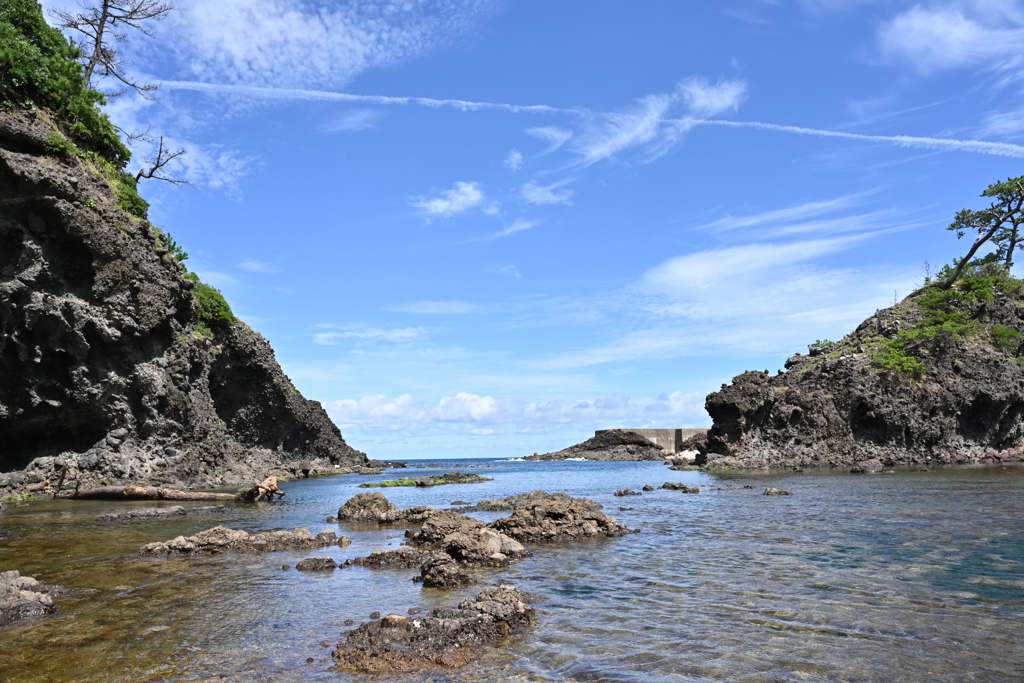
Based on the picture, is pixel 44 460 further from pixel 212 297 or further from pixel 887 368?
pixel 887 368

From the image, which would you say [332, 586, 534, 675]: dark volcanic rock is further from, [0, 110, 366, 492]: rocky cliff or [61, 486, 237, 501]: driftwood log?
[0, 110, 366, 492]: rocky cliff

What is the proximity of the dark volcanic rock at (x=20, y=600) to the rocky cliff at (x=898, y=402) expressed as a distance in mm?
47159

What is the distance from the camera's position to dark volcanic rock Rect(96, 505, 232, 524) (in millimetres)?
18594

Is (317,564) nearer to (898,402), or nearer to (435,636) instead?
(435,636)

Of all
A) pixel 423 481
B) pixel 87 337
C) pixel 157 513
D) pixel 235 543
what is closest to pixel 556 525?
pixel 235 543

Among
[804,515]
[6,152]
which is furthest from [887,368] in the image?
[6,152]

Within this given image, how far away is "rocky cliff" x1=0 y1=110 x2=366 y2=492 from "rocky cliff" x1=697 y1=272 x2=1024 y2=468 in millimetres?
39327

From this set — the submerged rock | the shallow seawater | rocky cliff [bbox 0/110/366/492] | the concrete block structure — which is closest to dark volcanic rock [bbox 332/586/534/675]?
the shallow seawater

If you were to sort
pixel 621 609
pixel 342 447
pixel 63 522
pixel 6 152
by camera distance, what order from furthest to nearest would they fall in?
pixel 342 447
pixel 6 152
pixel 63 522
pixel 621 609

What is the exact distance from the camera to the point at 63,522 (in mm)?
17438

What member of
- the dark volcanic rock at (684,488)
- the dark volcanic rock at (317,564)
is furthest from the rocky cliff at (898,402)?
the dark volcanic rock at (317,564)

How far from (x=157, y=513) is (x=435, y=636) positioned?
17268 millimetres

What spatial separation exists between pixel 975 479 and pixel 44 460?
43.9m

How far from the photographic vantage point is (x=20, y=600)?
7871mm
